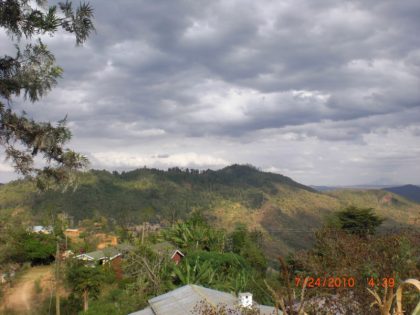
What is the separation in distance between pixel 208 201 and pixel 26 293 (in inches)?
3476

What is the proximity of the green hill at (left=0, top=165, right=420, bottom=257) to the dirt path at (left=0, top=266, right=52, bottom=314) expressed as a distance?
57.0 ft

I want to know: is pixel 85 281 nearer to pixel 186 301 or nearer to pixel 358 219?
pixel 186 301

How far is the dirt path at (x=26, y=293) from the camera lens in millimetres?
30984

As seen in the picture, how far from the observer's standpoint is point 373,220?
36594 mm

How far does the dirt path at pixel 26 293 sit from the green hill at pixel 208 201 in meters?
17.4

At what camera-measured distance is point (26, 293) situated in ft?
113

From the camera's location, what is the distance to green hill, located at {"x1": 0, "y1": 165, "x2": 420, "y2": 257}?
287ft
